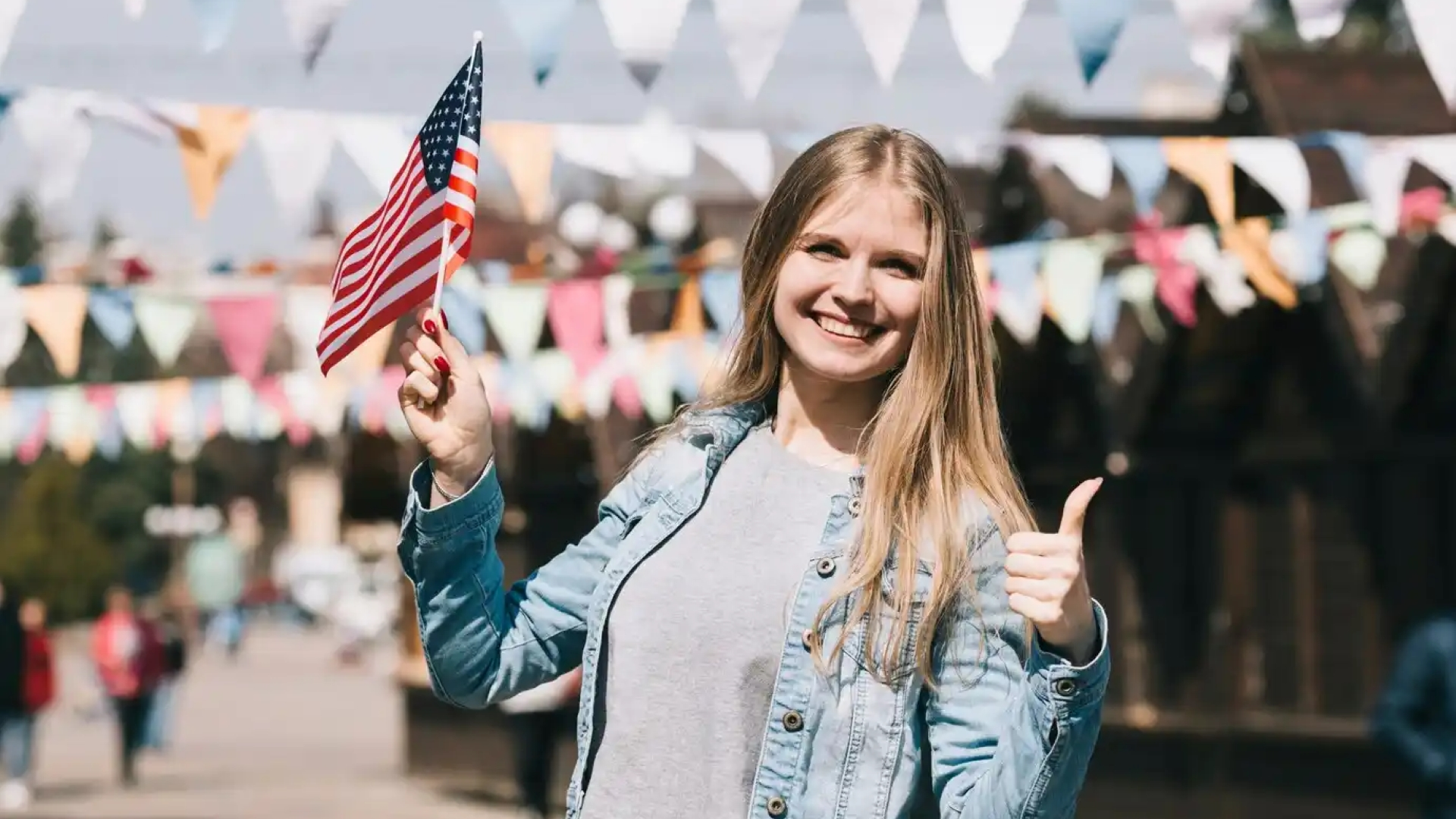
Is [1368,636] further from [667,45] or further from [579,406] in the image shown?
[667,45]

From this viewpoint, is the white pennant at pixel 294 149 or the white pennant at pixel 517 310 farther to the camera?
the white pennant at pixel 517 310

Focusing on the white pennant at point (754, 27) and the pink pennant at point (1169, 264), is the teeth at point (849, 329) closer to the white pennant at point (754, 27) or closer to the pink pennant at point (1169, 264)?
the white pennant at point (754, 27)

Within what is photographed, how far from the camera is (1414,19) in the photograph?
6.05 metres

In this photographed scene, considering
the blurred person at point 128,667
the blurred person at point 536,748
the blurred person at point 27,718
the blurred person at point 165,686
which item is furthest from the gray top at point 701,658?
the blurred person at point 165,686

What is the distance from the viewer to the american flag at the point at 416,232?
12.5ft

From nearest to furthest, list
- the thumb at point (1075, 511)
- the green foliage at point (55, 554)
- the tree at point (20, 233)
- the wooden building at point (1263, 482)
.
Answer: the thumb at point (1075, 511) < the wooden building at point (1263, 482) < the green foliage at point (55, 554) < the tree at point (20, 233)

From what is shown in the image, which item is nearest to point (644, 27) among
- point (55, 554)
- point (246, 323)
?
point (246, 323)

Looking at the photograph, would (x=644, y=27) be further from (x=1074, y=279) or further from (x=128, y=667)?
(x=128, y=667)

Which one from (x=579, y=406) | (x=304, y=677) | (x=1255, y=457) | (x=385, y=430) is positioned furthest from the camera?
(x=304, y=677)

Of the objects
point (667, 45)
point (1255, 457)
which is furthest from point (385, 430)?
point (667, 45)

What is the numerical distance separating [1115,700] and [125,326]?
618cm

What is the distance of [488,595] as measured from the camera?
11.3 ft

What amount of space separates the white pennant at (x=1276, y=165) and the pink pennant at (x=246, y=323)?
711cm

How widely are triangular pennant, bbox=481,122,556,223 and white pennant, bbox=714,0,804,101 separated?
3879mm
